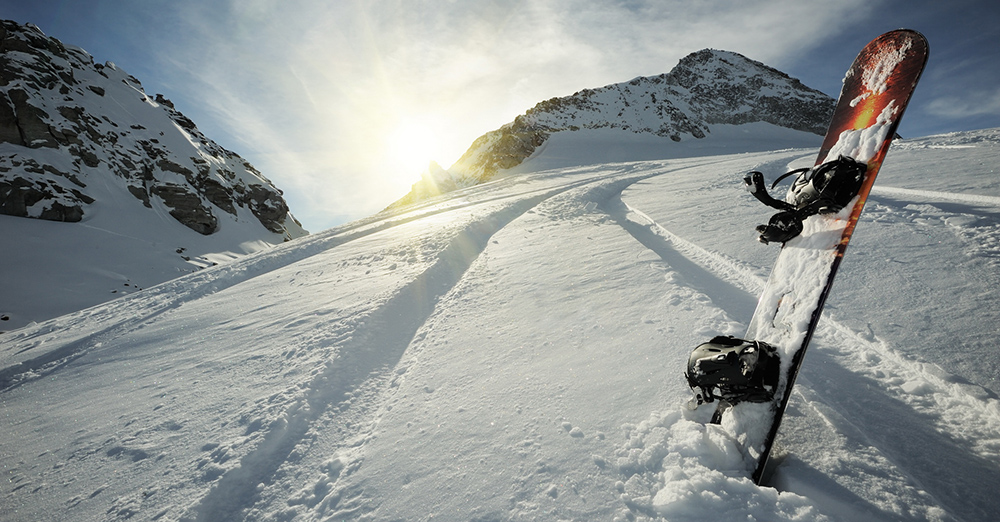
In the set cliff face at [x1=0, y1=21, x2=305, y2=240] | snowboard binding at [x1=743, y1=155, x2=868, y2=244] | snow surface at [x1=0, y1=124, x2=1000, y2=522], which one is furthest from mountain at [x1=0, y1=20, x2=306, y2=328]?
snowboard binding at [x1=743, y1=155, x2=868, y2=244]

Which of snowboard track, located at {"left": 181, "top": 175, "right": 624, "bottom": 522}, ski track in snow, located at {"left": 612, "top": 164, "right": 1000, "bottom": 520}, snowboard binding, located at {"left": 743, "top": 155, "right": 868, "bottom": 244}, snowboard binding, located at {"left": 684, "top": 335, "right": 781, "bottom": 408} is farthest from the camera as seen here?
snowboard track, located at {"left": 181, "top": 175, "right": 624, "bottom": 522}

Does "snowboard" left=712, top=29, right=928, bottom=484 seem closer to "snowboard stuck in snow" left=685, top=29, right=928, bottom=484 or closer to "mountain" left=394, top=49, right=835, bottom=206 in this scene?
"snowboard stuck in snow" left=685, top=29, right=928, bottom=484

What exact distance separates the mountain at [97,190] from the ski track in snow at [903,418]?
73.8ft

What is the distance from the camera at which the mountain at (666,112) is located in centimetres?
4228

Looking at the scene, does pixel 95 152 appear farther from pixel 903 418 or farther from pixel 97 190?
pixel 903 418

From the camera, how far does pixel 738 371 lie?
1.72 meters

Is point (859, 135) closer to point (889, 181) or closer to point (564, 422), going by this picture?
point (564, 422)

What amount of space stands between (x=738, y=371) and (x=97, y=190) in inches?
1327

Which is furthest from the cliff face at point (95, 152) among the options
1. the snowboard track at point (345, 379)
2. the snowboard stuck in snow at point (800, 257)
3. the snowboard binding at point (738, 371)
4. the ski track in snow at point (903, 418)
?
the ski track in snow at point (903, 418)

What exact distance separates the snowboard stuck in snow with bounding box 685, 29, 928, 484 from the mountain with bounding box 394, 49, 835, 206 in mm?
36432

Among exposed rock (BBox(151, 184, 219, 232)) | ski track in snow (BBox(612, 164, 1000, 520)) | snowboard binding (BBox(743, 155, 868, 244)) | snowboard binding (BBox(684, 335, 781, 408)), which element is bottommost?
ski track in snow (BBox(612, 164, 1000, 520))

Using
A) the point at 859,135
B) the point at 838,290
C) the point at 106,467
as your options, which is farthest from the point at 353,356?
the point at 838,290

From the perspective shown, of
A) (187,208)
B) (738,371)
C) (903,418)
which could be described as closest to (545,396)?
(738,371)

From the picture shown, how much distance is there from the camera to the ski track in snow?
1.59 meters
